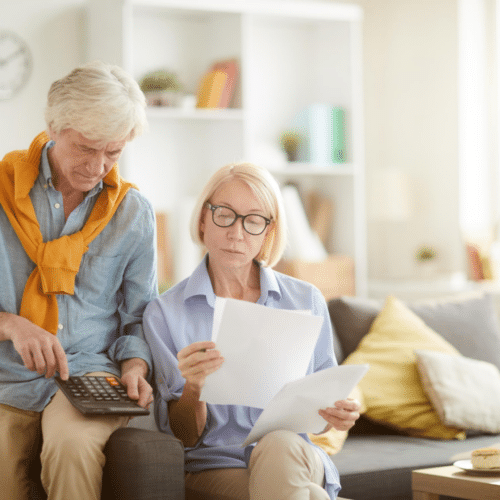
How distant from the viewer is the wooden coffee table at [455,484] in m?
1.76

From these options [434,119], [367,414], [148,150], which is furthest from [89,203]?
[434,119]

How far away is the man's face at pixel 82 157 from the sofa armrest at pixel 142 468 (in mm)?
525

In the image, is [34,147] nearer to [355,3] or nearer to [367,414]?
[367,414]

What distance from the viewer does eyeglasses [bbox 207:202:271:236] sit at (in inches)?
71.4

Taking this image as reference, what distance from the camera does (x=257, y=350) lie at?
5.05ft

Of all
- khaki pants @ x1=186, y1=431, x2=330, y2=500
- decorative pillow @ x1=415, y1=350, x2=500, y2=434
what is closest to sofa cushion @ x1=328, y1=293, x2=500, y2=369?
decorative pillow @ x1=415, y1=350, x2=500, y2=434

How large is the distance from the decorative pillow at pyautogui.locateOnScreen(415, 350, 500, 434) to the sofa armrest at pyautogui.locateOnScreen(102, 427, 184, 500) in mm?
1282

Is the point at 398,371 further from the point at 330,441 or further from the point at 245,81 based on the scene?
the point at 245,81

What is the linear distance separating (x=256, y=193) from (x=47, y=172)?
1.53ft

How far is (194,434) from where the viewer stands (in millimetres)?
1703

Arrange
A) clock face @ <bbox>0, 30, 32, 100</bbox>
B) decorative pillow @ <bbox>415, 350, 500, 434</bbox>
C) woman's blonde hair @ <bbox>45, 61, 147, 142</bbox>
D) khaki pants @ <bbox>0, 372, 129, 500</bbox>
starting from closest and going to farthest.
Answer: khaki pants @ <bbox>0, 372, 129, 500</bbox> < woman's blonde hair @ <bbox>45, 61, 147, 142</bbox> < decorative pillow @ <bbox>415, 350, 500, 434</bbox> < clock face @ <bbox>0, 30, 32, 100</bbox>

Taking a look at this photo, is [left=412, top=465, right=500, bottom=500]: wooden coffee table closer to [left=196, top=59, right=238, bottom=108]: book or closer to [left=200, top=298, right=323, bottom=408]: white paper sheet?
[left=200, top=298, right=323, bottom=408]: white paper sheet

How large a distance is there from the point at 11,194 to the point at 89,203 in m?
0.17

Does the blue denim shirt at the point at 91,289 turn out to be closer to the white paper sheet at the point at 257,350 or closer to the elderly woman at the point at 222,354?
the elderly woman at the point at 222,354
